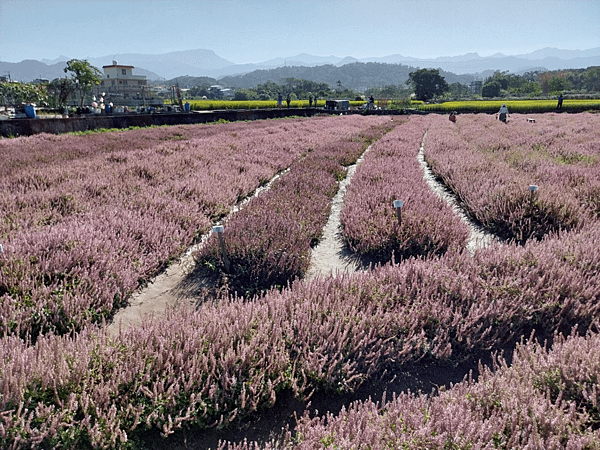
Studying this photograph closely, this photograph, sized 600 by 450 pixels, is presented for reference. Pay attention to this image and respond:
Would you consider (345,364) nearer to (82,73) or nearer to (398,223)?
(398,223)

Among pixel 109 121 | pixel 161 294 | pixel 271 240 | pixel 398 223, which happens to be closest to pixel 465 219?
pixel 398 223

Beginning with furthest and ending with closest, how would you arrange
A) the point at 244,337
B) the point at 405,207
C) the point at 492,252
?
the point at 405,207
the point at 492,252
the point at 244,337

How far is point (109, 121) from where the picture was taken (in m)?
21.4

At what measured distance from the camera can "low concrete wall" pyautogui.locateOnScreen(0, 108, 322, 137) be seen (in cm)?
1595

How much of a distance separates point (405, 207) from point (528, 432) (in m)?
3.84

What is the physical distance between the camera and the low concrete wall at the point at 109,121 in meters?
16.0

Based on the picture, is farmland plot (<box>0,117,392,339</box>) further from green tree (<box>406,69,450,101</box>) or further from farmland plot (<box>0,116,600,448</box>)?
green tree (<box>406,69,450,101</box>)

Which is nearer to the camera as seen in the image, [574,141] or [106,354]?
[106,354]

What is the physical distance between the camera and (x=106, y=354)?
7.38 ft

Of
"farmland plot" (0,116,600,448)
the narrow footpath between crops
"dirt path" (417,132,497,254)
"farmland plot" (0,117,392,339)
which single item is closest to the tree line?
"farmland plot" (0,117,392,339)

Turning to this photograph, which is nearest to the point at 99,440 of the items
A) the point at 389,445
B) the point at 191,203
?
the point at 389,445

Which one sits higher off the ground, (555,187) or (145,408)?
(555,187)

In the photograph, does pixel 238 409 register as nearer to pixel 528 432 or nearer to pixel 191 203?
pixel 528 432

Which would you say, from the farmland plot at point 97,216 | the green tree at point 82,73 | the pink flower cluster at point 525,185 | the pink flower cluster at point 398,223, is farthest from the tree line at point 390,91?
the pink flower cluster at point 398,223
